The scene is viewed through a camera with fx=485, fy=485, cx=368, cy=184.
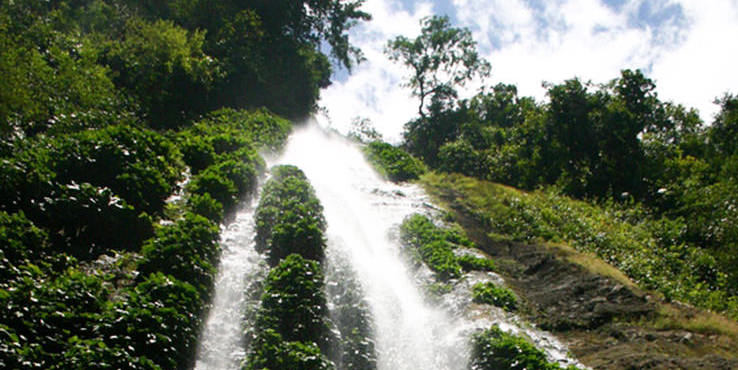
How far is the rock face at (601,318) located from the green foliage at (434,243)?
1567 mm

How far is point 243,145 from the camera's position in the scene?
19750 millimetres

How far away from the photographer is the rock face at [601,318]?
9836 millimetres

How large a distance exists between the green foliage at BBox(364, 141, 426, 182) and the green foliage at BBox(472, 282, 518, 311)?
13.1 metres

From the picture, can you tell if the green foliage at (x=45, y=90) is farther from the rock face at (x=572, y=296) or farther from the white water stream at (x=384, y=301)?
the rock face at (x=572, y=296)

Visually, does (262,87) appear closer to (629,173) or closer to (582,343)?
(629,173)

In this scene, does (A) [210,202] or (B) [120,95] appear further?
(B) [120,95]

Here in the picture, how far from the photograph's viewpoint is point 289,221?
14.0 meters

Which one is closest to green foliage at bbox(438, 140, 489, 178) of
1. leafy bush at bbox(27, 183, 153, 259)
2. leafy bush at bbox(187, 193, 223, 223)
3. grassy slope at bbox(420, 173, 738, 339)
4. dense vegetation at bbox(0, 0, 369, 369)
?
grassy slope at bbox(420, 173, 738, 339)

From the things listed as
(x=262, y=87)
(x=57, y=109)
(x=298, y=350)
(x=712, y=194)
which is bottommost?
(x=298, y=350)

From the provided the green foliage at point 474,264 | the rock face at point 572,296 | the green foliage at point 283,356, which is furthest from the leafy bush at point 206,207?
the rock face at point 572,296

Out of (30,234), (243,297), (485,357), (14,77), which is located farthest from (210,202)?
(485,357)

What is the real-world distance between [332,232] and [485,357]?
24.4 feet

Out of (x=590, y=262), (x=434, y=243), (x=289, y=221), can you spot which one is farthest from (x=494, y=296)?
(x=289, y=221)

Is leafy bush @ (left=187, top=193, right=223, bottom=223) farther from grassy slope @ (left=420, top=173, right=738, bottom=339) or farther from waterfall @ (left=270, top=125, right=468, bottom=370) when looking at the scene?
grassy slope @ (left=420, top=173, right=738, bottom=339)
